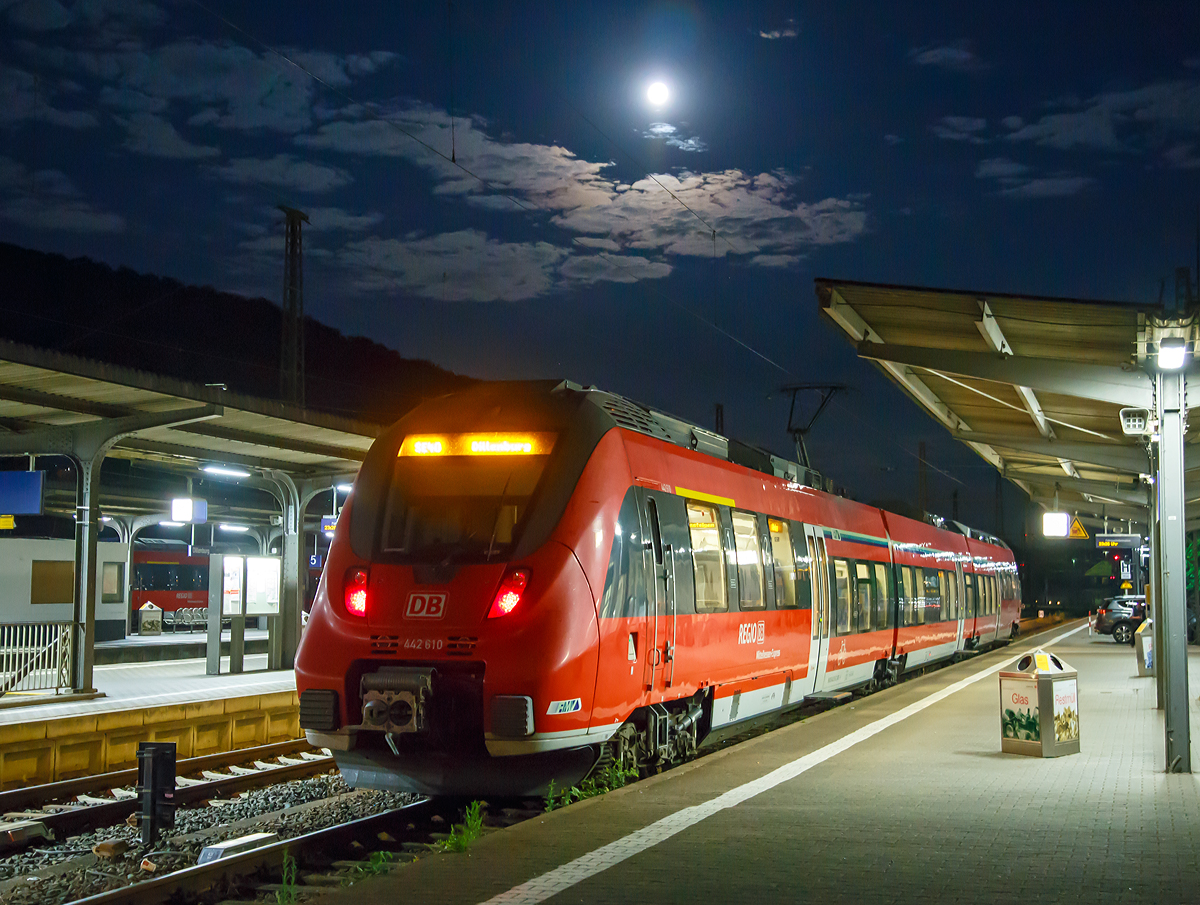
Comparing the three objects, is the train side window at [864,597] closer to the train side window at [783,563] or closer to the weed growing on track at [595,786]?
the train side window at [783,563]

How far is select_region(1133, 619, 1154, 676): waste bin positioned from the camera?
67.3ft

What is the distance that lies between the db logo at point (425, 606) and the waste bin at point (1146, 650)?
16.1 metres

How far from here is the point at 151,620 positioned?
37.4 meters

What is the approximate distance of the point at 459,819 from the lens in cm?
921

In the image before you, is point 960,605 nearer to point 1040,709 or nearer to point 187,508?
point 1040,709

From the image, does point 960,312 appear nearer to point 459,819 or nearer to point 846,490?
point 846,490

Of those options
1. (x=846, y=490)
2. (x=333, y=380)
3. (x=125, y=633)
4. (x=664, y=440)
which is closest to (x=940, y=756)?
(x=664, y=440)

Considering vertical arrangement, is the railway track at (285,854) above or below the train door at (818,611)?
below

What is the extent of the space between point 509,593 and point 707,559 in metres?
2.85

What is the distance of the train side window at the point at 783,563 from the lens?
490 inches

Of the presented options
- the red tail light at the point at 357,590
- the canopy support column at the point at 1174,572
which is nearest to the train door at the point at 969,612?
the canopy support column at the point at 1174,572

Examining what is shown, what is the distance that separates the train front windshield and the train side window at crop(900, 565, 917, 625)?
12009mm

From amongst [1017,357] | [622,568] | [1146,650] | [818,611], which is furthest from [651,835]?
[1146,650]

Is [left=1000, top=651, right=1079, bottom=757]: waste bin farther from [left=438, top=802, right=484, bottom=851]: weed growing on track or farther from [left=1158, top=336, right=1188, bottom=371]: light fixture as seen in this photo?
[left=438, top=802, right=484, bottom=851]: weed growing on track
